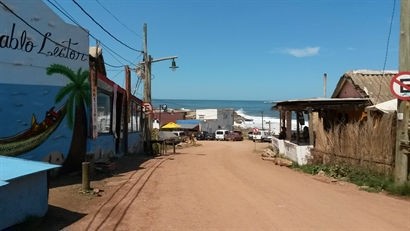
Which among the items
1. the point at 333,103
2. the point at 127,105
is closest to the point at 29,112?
the point at 127,105

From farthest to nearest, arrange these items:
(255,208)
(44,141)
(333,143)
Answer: (333,143) < (44,141) < (255,208)

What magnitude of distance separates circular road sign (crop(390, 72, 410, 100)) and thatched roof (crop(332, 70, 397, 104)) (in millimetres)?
8755

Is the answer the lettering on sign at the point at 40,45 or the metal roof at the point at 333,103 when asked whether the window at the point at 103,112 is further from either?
the metal roof at the point at 333,103

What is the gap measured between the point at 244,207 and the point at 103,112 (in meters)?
10.4

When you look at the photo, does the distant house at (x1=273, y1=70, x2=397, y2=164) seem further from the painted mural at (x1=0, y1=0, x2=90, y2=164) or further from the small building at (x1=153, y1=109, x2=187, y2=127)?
the small building at (x1=153, y1=109, x2=187, y2=127)

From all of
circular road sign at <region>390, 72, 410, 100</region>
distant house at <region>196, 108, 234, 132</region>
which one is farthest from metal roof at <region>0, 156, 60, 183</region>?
distant house at <region>196, 108, 234, 132</region>

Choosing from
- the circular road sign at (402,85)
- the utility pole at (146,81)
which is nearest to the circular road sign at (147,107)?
the utility pole at (146,81)

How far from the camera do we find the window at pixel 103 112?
1758 cm

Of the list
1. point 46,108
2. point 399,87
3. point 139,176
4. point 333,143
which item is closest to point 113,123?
point 139,176

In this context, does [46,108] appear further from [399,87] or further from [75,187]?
[399,87]

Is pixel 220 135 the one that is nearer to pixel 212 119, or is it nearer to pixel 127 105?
pixel 212 119

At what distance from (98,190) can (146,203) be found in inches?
75.8

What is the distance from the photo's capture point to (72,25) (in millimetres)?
14383

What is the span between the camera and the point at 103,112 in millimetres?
18422
